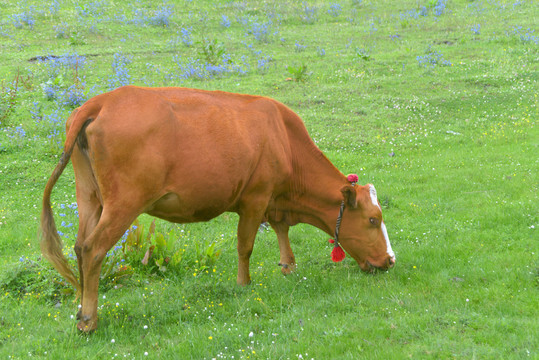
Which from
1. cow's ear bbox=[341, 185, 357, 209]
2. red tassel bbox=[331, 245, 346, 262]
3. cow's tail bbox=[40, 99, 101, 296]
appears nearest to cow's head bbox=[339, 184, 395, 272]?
cow's ear bbox=[341, 185, 357, 209]

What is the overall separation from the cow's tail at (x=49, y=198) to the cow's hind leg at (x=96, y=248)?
42 centimetres

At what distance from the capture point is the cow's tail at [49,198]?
5332mm

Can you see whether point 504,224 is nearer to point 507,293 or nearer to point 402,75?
point 507,293

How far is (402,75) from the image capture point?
16.1 metres

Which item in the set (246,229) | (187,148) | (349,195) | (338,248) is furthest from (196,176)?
(338,248)

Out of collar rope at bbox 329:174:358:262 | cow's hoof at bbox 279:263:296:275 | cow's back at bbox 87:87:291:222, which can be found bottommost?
cow's hoof at bbox 279:263:296:275

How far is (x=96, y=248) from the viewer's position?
5266 millimetres

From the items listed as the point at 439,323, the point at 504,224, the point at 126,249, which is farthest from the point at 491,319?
the point at 126,249

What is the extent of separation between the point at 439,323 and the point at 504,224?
125 inches

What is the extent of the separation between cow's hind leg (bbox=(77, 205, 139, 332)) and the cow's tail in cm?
42

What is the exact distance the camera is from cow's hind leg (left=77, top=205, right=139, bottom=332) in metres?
5.25

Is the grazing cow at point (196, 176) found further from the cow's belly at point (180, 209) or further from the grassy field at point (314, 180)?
the grassy field at point (314, 180)

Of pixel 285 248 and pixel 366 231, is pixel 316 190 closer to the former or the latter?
pixel 366 231

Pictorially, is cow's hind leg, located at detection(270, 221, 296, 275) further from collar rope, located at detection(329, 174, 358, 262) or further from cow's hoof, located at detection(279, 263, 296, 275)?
collar rope, located at detection(329, 174, 358, 262)
